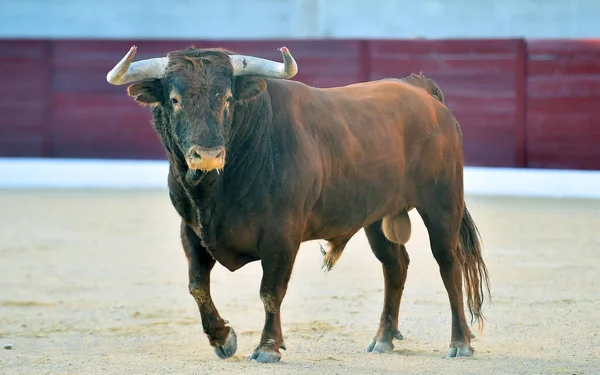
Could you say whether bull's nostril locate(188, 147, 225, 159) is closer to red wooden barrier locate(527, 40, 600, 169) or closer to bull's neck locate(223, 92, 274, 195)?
bull's neck locate(223, 92, 274, 195)

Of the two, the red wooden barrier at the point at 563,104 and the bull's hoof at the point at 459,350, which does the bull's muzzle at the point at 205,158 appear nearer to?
the bull's hoof at the point at 459,350

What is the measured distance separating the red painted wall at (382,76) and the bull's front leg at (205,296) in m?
7.07

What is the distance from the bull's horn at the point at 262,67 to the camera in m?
3.97

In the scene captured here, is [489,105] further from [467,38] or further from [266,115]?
[266,115]

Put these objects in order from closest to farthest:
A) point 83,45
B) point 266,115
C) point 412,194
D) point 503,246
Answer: point 266,115, point 412,194, point 503,246, point 83,45

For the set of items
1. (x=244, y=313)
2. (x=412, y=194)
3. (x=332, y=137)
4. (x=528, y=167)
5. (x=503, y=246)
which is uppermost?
(x=332, y=137)

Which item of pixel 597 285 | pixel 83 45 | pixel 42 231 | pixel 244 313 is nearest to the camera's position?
pixel 244 313

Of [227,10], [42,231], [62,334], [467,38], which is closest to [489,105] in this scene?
[467,38]

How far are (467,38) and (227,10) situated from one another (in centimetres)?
237

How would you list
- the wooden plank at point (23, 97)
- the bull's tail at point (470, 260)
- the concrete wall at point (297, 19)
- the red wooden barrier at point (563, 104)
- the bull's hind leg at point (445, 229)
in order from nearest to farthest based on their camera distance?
the bull's hind leg at point (445, 229) → the bull's tail at point (470, 260) → the red wooden barrier at point (563, 104) → the concrete wall at point (297, 19) → the wooden plank at point (23, 97)

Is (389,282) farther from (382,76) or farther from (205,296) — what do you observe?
(382,76)

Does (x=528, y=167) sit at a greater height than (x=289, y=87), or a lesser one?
lesser

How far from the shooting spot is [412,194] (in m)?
4.59

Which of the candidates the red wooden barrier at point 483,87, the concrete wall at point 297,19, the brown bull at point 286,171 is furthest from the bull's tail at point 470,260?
the concrete wall at point 297,19
